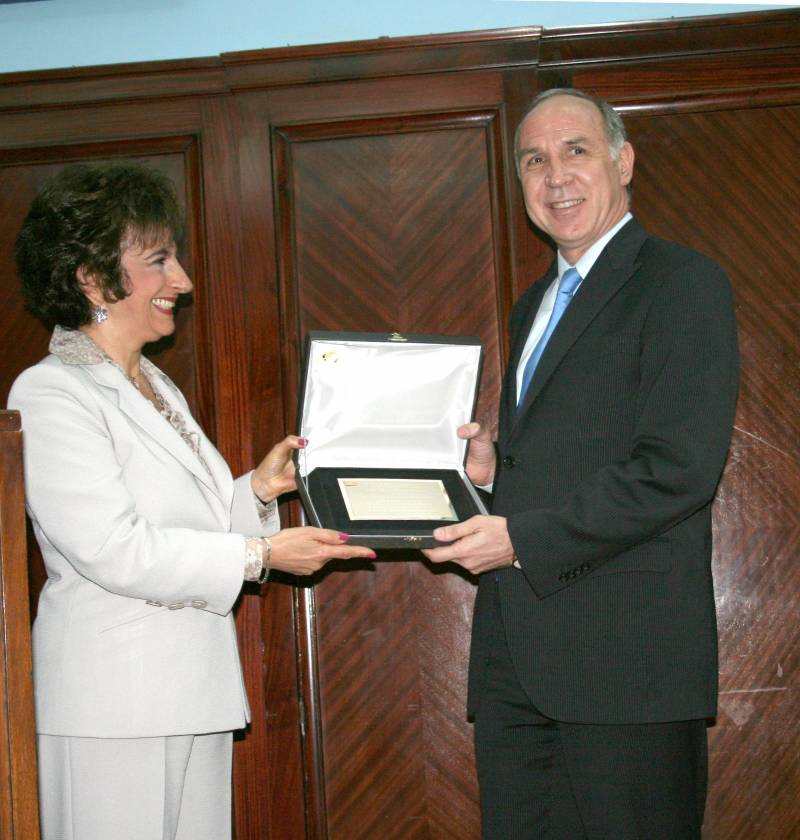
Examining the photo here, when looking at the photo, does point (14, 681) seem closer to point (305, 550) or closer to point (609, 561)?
point (305, 550)

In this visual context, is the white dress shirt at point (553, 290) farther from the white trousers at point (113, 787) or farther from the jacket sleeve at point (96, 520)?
the white trousers at point (113, 787)

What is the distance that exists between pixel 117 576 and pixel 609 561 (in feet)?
2.94

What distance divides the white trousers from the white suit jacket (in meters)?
0.04

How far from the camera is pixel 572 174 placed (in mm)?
2219

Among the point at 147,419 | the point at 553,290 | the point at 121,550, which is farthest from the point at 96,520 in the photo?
the point at 553,290

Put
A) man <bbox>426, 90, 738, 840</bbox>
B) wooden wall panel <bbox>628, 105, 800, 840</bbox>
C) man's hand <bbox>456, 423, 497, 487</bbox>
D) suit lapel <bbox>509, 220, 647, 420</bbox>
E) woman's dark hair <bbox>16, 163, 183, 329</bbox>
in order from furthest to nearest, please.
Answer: wooden wall panel <bbox>628, 105, 800, 840</bbox> < man's hand <bbox>456, 423, 497, 487</bbox> < woman's dark hair <bbox>16, 163, 183, 329</bbox> < suit lapel <bbox>509, 220, 647, 420</bbox> < man <bbox>426, 90, 738, 840</bbox>

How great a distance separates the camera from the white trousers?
1.86 meters

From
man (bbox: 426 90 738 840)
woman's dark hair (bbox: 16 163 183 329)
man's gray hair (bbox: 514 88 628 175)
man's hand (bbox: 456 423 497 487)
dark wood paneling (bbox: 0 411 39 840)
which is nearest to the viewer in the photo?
dark wood paneling (bbox: 0 411 39 840)

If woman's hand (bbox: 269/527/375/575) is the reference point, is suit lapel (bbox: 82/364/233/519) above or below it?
above

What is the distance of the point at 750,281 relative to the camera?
8.96 feet

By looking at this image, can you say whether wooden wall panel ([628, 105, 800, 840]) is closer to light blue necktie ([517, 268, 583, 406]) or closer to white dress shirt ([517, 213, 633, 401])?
white dress shirt ([517, 213, 633, 401])

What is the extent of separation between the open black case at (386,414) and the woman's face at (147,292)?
34 cm

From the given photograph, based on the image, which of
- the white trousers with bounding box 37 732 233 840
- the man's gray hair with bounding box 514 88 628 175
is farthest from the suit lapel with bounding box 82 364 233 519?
the man's gray hair with bounding box 514 88 628 175

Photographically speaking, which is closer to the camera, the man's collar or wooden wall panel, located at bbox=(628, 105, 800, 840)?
the man's collar
